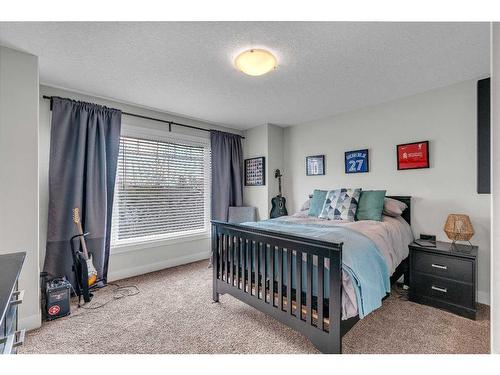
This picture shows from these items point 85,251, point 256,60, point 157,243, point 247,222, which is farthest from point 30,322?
point 256,60

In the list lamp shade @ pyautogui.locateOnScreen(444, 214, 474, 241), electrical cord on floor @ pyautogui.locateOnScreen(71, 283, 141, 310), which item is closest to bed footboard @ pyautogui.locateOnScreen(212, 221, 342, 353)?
electrical cord on floor @ pyautogui.locateOnScreen(71, 283, 141, 310)

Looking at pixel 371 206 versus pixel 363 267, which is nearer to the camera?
pixel 363 267

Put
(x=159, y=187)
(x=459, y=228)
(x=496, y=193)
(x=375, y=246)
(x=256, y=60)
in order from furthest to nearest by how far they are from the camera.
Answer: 1. (x=159, y=187)
2. (x=459, y=228)
3. (x=375, y=246)
4. (x=256, y=60)
5. (x=496, y=193)

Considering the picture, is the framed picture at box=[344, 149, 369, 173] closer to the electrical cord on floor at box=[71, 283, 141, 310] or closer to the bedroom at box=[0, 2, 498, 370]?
the bedroom at box=[0, 2, 498, 370]

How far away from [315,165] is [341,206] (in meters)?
1.11

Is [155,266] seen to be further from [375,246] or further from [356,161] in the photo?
[356,161]

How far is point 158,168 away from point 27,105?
1.57 meters

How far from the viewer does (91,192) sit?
8.87 ft

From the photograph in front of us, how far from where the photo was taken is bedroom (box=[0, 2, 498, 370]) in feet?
5.50

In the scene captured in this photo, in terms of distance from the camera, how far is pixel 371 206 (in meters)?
2.66

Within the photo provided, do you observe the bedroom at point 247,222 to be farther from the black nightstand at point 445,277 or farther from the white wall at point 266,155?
the white wall at point 266,155

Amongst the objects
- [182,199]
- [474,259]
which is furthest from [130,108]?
[474,259]
